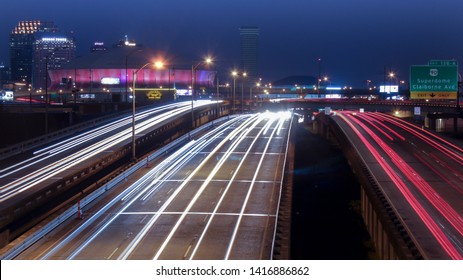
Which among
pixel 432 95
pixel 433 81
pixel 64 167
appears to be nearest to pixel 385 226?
pixel 64 167

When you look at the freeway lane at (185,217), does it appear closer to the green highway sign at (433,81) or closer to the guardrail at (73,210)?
the guardrail at (73,210)

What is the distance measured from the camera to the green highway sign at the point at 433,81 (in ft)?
191

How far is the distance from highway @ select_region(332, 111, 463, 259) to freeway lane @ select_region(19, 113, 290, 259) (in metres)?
5.98

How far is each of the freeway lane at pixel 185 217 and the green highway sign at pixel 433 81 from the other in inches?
586

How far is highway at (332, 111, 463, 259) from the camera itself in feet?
82.2

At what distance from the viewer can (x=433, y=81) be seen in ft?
192

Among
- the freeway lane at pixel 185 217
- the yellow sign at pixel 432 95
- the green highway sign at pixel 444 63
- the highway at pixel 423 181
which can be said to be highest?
Result: the green highway sign at pixel 444 63

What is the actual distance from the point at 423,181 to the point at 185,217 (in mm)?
17260

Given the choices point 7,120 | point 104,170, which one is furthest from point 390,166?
point 7,120

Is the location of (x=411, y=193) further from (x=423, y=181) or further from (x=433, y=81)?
(x=433, y=81)

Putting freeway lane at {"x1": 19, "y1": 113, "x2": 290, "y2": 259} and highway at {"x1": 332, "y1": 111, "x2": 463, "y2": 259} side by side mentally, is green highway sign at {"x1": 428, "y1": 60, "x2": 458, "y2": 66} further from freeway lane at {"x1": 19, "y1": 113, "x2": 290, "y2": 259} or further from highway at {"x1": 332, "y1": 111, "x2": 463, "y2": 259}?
freeway lane at {"x1": 19, "y1": 113, "x2": 290, "y2": 259}

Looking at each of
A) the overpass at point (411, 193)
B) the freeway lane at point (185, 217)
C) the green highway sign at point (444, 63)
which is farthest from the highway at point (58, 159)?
the green highway sign at point (444, 63)
